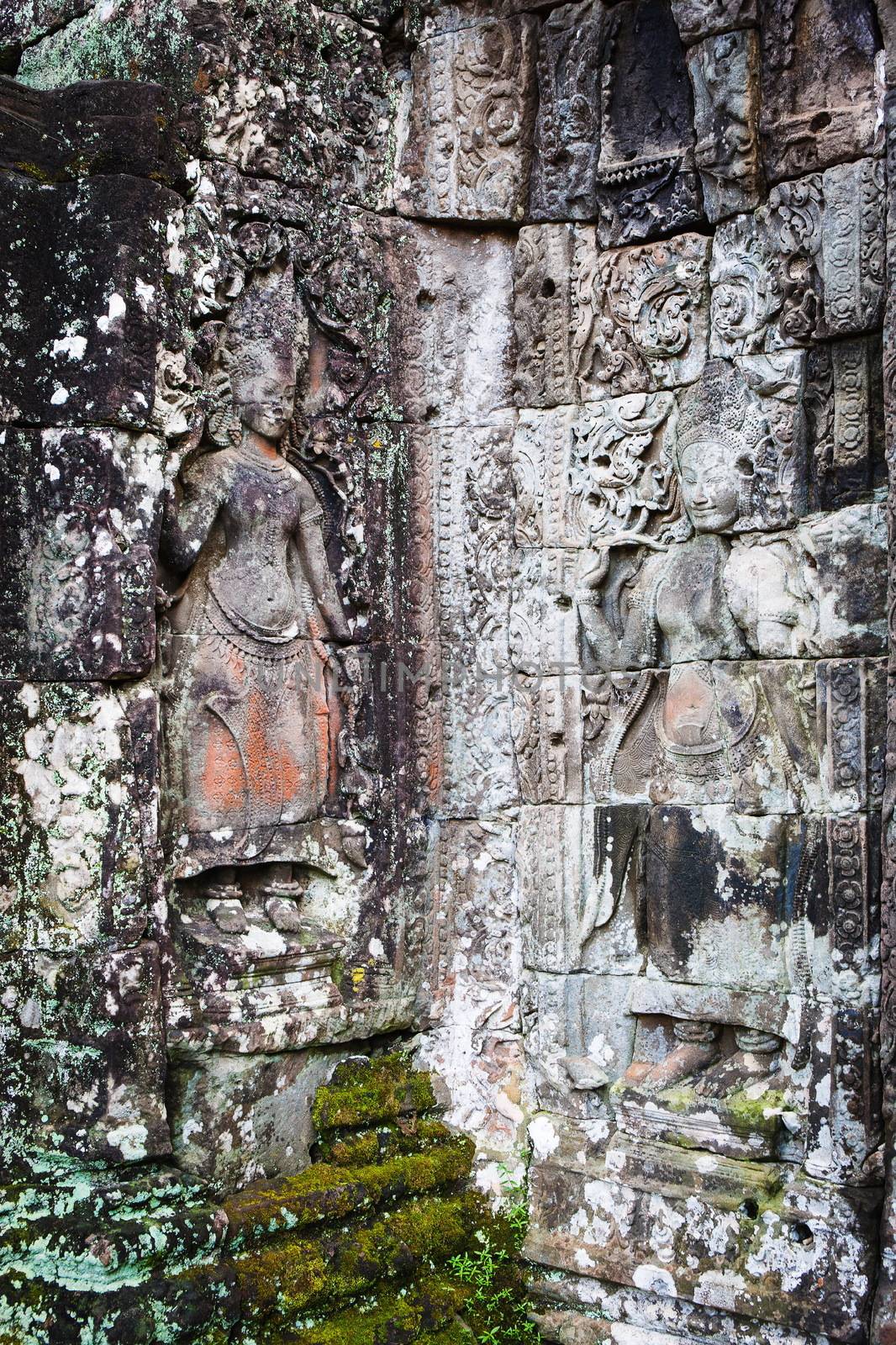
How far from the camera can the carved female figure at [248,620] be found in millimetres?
5762

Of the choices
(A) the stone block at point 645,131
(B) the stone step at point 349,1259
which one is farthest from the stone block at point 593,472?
(B) the stone step at point 349,1259

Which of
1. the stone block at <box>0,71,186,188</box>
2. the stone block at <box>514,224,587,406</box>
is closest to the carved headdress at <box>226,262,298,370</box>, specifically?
the stone block at <box>0,71,186,188</box>

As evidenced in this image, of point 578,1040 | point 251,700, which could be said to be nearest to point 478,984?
point 578,1040

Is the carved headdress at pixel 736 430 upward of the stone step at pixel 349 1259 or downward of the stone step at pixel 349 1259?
upward

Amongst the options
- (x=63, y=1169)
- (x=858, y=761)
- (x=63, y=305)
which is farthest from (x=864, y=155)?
(x=63, y=1169)

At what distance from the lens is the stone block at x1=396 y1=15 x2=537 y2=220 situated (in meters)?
6.51

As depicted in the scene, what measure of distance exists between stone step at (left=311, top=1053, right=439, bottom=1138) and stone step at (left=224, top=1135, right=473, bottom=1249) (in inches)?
6.6

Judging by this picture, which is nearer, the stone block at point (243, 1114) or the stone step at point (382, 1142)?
the stone block at point (243, 1114)

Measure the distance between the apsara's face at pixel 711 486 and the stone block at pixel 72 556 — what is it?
208cm

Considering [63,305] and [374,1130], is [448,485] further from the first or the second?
[374,1130]

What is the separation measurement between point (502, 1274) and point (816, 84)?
15.4ft

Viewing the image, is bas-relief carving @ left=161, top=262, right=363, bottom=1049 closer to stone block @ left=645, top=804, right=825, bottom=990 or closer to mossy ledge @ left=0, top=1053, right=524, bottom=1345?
mossy ledge @ left=0, top=1053, right=524, bottom=1345

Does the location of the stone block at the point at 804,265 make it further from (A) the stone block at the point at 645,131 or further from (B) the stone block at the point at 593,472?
(B) the stone block at the point at 593,472

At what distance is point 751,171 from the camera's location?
5.71 m
